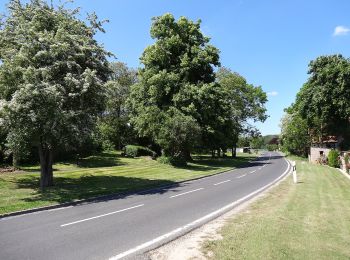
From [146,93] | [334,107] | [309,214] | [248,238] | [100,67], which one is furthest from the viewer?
[334,107]

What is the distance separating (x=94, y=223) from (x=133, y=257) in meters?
3.92

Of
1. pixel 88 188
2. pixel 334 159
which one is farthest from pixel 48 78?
pixel 334 159

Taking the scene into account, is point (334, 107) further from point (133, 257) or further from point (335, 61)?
point (133, 257)

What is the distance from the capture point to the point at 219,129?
44.3m

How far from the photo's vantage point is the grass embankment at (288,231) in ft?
25.7

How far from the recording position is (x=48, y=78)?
727 inches

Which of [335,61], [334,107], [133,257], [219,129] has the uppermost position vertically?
[335,61]

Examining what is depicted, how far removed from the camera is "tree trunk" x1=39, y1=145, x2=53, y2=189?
793 inches

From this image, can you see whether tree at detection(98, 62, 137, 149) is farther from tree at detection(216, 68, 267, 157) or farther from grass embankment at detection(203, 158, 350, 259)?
grass embankment at detection(203, 158, 350, 259)

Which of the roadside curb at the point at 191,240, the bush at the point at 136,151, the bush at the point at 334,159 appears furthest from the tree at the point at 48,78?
the bush at the point at 334,159

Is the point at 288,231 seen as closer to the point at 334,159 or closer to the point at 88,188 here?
the point at 88,188

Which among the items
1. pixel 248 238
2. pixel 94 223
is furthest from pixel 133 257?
pixel 94 223

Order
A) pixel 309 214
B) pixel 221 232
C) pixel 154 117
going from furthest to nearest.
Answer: pixel 154 117, pixel 309 214, pixel 221 232

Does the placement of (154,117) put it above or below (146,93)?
below
